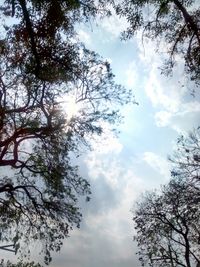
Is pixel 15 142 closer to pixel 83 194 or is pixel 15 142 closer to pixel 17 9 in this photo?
pixel 83 194

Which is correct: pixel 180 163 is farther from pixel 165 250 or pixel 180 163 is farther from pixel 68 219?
pixel 165 250

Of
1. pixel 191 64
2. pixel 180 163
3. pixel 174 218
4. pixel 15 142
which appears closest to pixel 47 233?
pixel 15 142

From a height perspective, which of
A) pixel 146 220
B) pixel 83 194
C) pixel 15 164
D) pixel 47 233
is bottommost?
pixel 47 233

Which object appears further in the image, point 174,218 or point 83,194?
point 174,218

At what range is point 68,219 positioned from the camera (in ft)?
69.2

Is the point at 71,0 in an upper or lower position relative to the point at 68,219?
upper

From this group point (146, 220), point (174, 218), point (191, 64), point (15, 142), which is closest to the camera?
point (191, 64)

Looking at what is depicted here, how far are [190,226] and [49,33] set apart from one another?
20.0 meters

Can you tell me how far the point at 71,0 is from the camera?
41.8ft

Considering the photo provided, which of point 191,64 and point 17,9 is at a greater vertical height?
point 17,9

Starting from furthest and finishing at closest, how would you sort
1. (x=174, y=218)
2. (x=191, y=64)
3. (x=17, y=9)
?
1. (x=174, y=218)
2. (x=17, y=9)
3. (x=191, y=64)

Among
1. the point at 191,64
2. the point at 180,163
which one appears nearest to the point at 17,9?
the point at 191,64

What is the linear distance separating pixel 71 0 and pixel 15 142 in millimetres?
9788

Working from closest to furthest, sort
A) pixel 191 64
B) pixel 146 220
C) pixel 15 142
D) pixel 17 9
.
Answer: pixel 191 64, pixel 17 9, pixel 15 142, pixel 146 220
